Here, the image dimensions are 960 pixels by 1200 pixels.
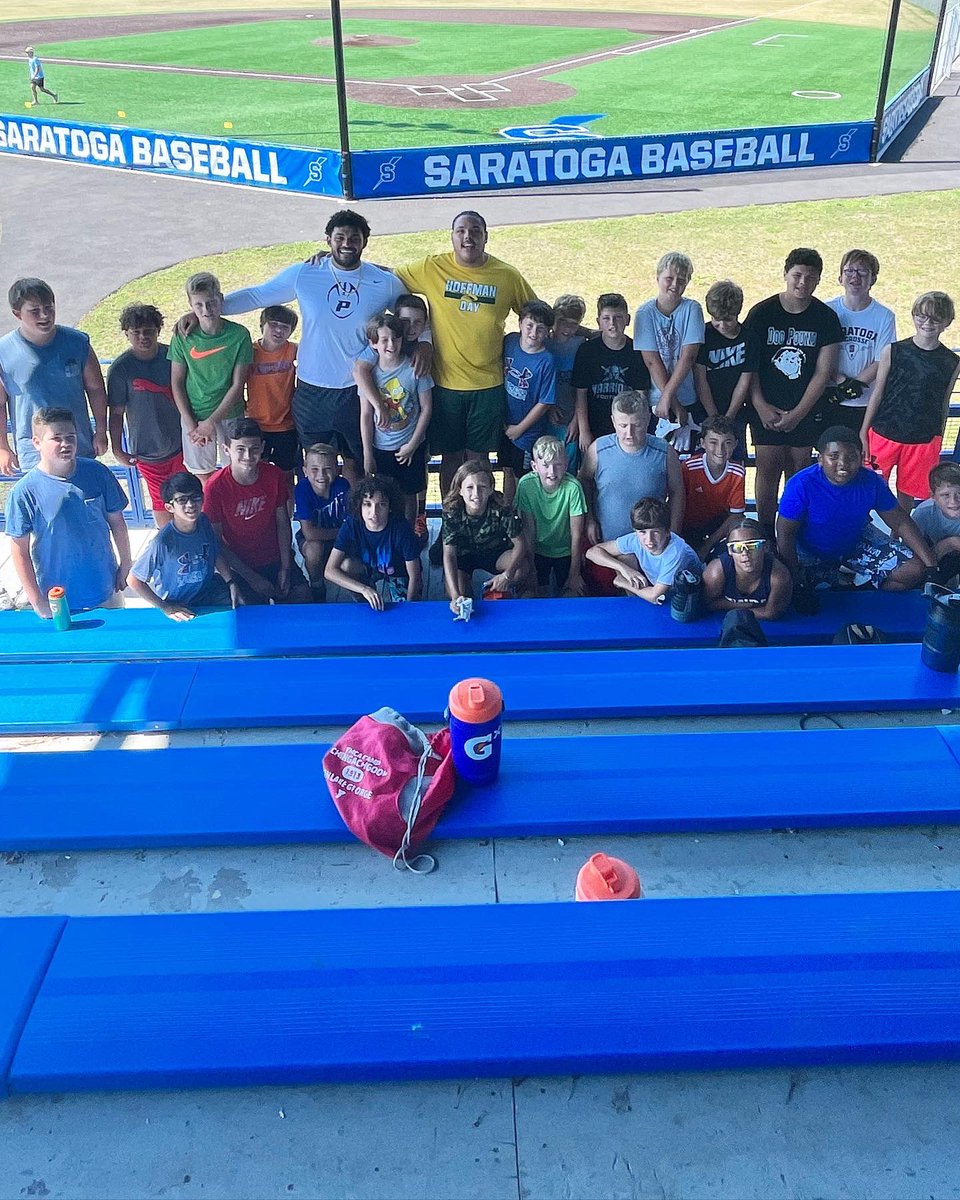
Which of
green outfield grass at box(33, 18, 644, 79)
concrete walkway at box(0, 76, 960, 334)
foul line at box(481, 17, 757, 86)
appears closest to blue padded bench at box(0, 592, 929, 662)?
concrete walkway at box(0, 76, 960, 334)

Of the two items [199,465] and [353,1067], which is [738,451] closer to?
[199,465]

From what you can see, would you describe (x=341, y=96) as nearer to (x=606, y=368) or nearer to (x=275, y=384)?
(x=275, y=384)

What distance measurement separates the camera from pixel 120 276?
14.2 meters

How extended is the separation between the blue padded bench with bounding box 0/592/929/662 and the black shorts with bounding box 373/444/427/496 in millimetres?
981

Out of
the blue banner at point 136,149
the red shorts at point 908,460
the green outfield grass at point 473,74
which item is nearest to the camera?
the red shorts at point 908,460

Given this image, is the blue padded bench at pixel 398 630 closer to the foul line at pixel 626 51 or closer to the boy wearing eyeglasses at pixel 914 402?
the boy wearing eyeglasses at pixel 914 402

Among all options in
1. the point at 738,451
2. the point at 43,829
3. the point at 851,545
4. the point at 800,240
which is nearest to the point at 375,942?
the point at 43,829

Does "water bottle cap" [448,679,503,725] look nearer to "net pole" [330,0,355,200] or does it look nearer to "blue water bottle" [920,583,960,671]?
"blue water bottle" [920,583,960,671]

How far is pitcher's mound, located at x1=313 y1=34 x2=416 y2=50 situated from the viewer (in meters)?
37.0

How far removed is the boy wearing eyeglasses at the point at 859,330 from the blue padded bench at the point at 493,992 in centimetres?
378

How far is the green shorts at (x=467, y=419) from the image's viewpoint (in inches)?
244

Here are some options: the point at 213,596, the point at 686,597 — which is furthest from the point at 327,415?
the point at 686,597

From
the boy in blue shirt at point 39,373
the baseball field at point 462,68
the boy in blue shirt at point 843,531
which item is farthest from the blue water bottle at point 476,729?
the baseball field at point 462,68

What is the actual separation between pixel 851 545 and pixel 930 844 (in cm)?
216
